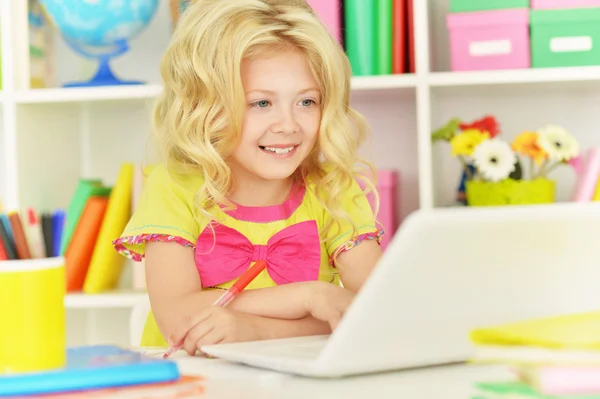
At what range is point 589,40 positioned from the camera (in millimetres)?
2057

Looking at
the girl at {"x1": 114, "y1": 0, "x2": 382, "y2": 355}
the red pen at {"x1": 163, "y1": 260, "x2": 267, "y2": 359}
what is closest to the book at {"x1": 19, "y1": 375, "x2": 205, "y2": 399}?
the red pen at {"x1": 163, "y1": 260, "x2": 267, "y2": 359}

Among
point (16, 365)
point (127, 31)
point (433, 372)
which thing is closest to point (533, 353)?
point (433, 372)

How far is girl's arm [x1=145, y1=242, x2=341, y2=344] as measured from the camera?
50.0 inches

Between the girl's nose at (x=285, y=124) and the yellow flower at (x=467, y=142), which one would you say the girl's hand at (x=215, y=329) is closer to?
the girl's nose at (x=285, y=124)

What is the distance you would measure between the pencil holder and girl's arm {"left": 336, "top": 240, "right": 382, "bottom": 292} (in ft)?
2.95

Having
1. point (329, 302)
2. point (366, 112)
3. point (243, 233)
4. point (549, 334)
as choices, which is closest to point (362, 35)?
point (366, 112)

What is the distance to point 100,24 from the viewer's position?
2193 millimetres

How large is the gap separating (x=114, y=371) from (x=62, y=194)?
1763 mm

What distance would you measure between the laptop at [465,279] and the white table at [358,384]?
2 centimetres

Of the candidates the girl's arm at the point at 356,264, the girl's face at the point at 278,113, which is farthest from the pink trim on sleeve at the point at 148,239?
the girl's arm at the point at 356,264

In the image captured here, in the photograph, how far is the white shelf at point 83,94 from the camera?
215 centimetres

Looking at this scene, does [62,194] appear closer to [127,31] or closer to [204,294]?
[127,31]

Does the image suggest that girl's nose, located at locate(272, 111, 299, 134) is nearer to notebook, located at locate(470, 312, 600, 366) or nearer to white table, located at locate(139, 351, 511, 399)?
white table, located at locate(139, 351, 511, 399)

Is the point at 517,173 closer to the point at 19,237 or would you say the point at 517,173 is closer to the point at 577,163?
the point at 577,163
